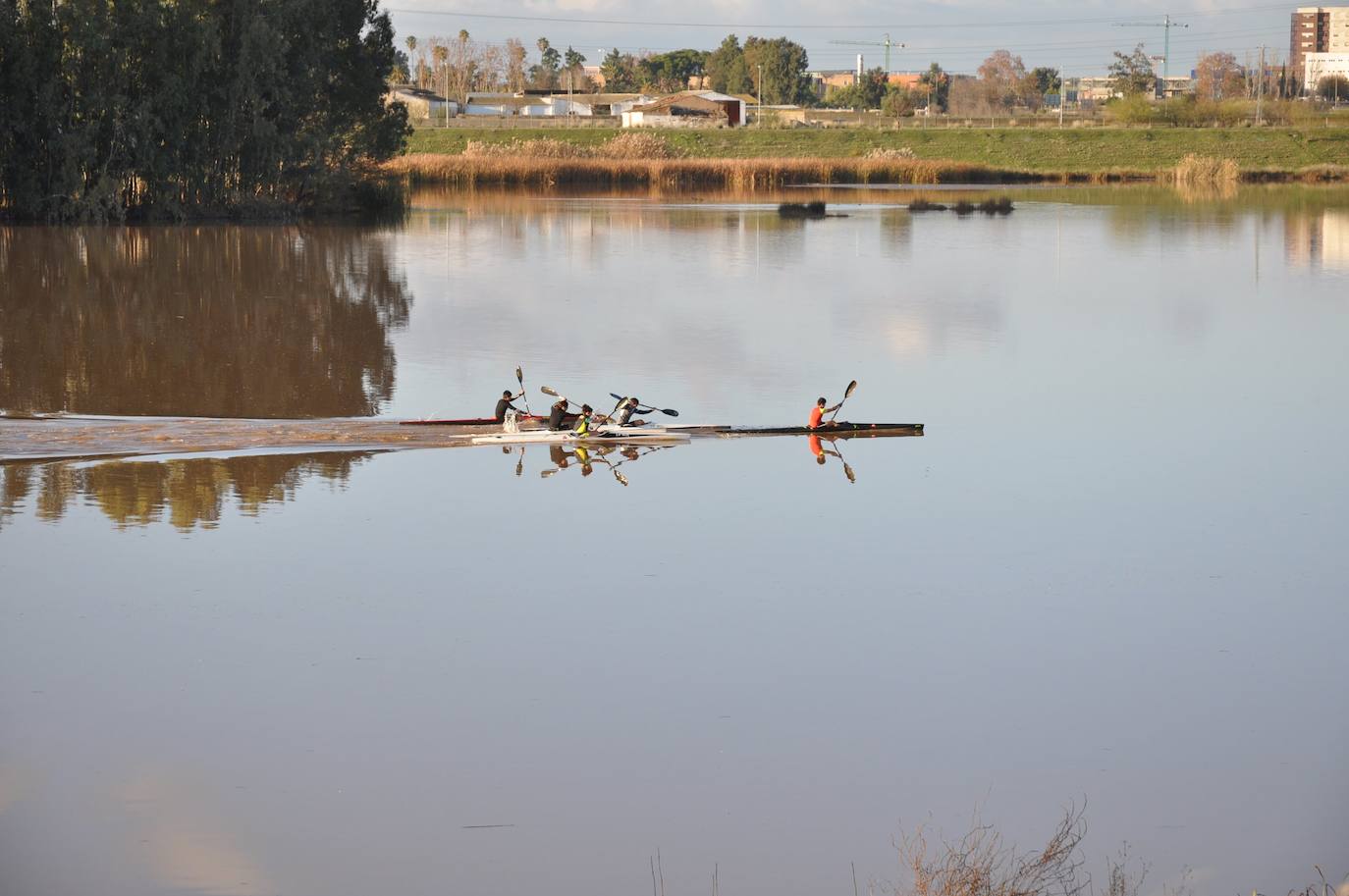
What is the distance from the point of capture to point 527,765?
30.6ft

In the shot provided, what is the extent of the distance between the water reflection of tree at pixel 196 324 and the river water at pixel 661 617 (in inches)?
7.2

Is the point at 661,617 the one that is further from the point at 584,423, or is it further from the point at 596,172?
the point at 596,172

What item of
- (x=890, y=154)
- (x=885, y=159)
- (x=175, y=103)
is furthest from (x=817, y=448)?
(x=890, y=154)

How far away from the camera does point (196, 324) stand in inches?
1089

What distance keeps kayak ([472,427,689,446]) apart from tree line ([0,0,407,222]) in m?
32.6

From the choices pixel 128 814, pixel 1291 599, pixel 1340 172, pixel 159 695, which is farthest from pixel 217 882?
pixel 1340 172

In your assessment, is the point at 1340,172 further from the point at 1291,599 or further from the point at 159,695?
the point at 159,695

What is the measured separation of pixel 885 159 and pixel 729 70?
106715 mm

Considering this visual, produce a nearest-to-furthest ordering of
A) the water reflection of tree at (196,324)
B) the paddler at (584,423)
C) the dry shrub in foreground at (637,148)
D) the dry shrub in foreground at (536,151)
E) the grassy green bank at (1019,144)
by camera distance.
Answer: the paddler at (584,423) → the water reflection of tree at (196,324) → the dry shrub in foreground at (536,151) → the dry shrub in foreground at (637,148) → the grassy green bank at (1019,144)

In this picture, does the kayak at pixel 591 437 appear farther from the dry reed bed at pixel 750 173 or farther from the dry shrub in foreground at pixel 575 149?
the dry shrub in foreground at pixel 575 149

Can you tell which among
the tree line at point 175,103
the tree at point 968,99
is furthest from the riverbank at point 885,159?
the tree at point 968,99

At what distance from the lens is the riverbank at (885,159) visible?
241 feet

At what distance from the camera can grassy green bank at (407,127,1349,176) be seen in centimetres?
8694

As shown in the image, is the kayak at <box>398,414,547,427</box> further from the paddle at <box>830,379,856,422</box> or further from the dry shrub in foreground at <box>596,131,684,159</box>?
the dry shrub in foreground at <box>596,131,684,159</box>
